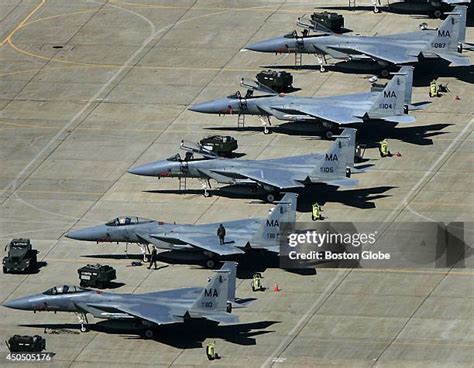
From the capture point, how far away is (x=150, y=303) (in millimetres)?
185750

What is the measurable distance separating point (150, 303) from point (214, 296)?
17.1ft

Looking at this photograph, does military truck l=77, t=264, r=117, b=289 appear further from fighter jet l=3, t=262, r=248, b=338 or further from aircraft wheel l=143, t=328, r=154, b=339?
aircraft wheel l=143, t=328, r=154, b=339

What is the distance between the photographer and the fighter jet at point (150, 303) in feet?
602

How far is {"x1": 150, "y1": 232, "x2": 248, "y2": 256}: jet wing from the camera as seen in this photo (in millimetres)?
193625

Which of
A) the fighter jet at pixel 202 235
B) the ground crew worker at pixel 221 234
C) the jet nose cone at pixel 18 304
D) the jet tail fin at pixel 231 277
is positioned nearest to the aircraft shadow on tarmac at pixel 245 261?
the fighter jet at pixel 202 235

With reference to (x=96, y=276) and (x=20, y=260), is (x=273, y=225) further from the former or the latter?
(x=20, y=260)

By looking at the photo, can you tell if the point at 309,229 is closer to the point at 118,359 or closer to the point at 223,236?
the point at 223,236

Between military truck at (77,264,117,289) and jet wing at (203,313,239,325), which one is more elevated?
jet wing at (203,313,239,325)

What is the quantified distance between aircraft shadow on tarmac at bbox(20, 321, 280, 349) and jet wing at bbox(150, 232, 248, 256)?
801cm

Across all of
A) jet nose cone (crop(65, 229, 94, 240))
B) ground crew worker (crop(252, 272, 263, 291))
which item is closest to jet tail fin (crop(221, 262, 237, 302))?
ground crew worker (crop(252, 272, 263, 291))

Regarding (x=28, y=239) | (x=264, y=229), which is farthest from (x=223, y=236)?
(x=28, y=239)

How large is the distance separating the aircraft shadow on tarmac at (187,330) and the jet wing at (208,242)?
8009 mm

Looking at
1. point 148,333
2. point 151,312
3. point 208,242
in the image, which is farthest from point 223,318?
point 208,242

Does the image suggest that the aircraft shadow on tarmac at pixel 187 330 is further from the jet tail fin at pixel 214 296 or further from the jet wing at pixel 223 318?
the jet tail fin at pixel 214 296
